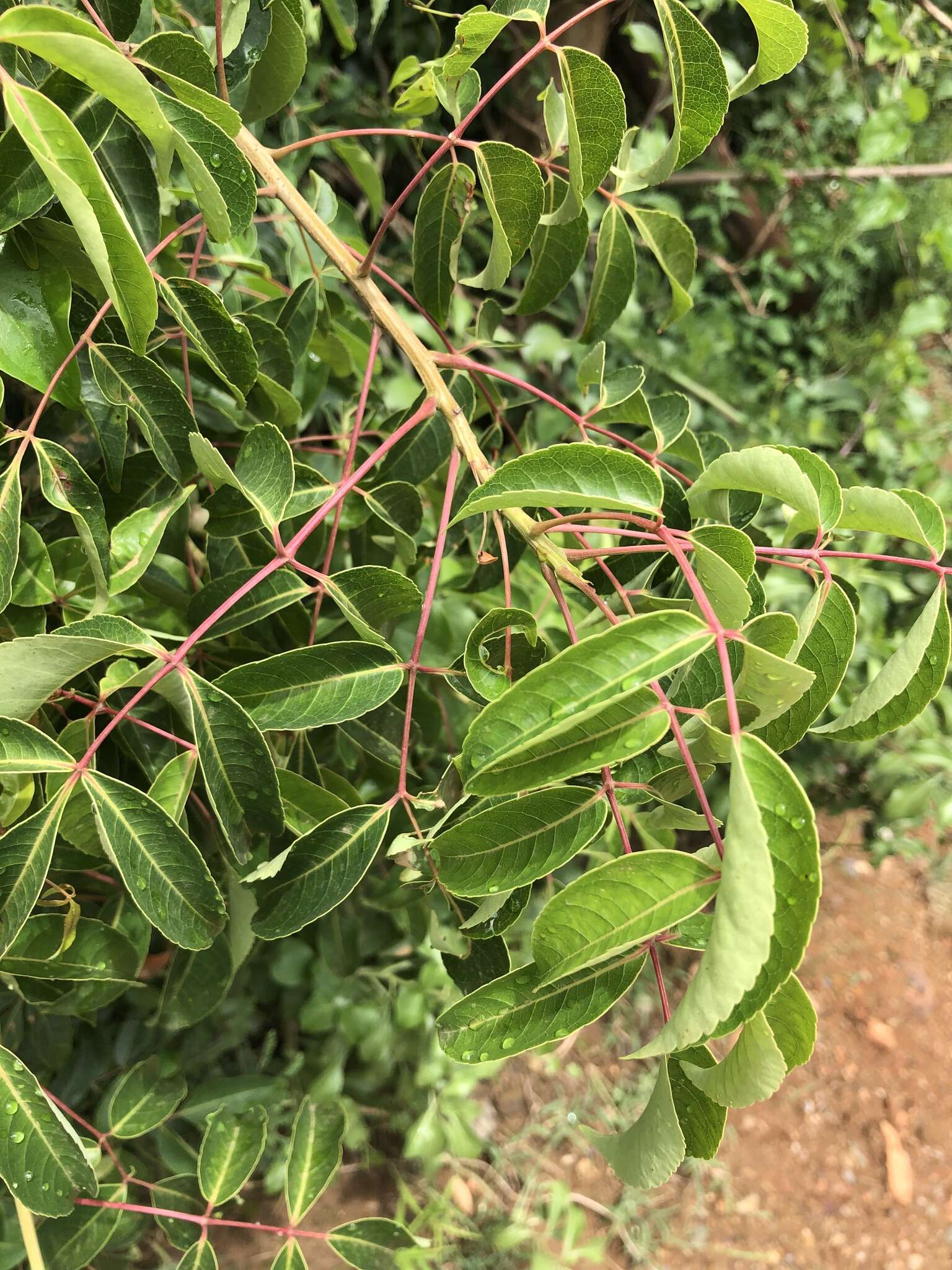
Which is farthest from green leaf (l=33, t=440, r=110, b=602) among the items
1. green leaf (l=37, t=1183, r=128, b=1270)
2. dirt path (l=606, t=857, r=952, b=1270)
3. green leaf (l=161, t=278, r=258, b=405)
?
dirt path (l=606, t=857, r=952, b=1270)

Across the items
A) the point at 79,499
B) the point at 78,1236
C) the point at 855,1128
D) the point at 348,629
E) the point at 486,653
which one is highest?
the point at 79,499

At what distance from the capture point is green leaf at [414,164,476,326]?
Answer: 22.8 inches

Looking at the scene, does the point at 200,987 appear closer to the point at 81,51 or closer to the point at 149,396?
the point at 149,396

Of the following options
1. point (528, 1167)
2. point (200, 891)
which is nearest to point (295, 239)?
point (200, 891)

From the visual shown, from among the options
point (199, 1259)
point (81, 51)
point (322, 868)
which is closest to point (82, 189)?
point (81, 51)

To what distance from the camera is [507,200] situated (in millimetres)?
523

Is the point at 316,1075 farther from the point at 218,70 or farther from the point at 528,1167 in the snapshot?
the point at 218,70

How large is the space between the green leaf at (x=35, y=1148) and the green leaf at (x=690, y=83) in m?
0.65

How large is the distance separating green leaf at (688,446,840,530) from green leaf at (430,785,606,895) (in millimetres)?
181

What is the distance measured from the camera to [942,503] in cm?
161

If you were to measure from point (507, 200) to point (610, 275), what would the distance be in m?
0.18

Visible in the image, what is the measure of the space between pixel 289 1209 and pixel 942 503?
161 centimetres

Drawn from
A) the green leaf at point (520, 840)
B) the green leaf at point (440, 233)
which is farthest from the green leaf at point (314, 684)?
the green leaf at point (440, 233)

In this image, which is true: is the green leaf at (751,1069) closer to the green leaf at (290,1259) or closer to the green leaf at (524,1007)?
the green leaf at (524,1007)
